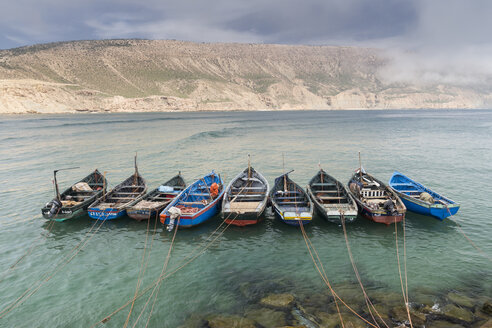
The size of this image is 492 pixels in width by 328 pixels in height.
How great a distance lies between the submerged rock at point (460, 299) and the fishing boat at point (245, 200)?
8.98 m

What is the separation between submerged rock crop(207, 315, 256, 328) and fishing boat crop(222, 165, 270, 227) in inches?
251

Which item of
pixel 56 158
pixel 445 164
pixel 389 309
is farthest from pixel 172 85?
pixel 389 309

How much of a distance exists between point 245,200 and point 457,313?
455 inches

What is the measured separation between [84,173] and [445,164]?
4080 centimetres

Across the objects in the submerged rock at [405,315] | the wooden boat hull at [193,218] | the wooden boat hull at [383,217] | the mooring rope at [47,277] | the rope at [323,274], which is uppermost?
the wooden boat hull at [193,218]

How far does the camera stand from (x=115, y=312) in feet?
32.2

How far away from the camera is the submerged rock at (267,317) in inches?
346

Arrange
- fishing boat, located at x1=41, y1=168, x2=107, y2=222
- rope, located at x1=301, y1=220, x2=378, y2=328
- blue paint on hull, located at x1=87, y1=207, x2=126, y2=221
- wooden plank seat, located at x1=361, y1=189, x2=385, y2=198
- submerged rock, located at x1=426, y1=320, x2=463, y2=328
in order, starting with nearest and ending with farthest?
submerged rock, located at x1=426, y1=320, x2=463, y2=328, rope, located at x1=301, y1=220, x2=378, y2=328, fishing boat, located at x1=41, y1=168, x2=107, y2=222, blue paint on hull, located at x1=87, y1=207, x2=126, y2=221, wooden plank seat, located at x1=361, y1=189, x2=385, y2=198

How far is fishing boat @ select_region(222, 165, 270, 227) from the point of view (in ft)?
49.9

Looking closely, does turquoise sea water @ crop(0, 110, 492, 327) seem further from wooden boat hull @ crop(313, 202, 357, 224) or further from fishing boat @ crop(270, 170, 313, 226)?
fishing boat @ crop(270, 170, 313, 226)

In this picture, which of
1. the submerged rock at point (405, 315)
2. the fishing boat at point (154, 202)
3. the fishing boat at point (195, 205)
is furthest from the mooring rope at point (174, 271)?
the submerged rock at point (405, 315)

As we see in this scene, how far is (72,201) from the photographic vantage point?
17.7m

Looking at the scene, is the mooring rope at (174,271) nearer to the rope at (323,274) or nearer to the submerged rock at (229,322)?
the submerged rock at (229,322)

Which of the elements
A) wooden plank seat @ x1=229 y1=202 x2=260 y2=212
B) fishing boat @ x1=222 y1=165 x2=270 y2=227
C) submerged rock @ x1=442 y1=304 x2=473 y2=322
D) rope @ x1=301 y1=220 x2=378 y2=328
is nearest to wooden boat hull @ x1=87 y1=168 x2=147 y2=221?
fishing boat @ x1=222 y1=165 x2=270 y2=227
